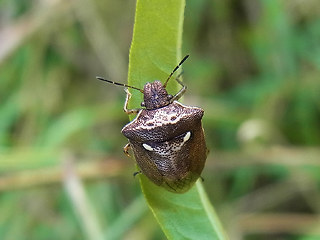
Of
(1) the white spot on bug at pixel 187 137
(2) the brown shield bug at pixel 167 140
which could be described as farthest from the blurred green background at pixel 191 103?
(1) the white spot on bug at pixel 187 137

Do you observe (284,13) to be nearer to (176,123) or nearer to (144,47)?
(176,123)

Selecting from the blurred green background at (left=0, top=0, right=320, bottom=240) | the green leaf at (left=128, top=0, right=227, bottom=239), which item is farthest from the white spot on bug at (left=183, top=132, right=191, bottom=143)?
the blurred green background at (left=0, top=0, right=320, bottom=240)

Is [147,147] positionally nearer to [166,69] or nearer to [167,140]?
[167,140]

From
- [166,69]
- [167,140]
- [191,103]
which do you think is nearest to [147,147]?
[167,140]

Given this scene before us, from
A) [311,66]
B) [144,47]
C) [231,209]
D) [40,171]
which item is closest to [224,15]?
[311,66]

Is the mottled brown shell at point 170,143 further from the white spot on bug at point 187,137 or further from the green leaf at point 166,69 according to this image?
the green leaf at point 166,69
